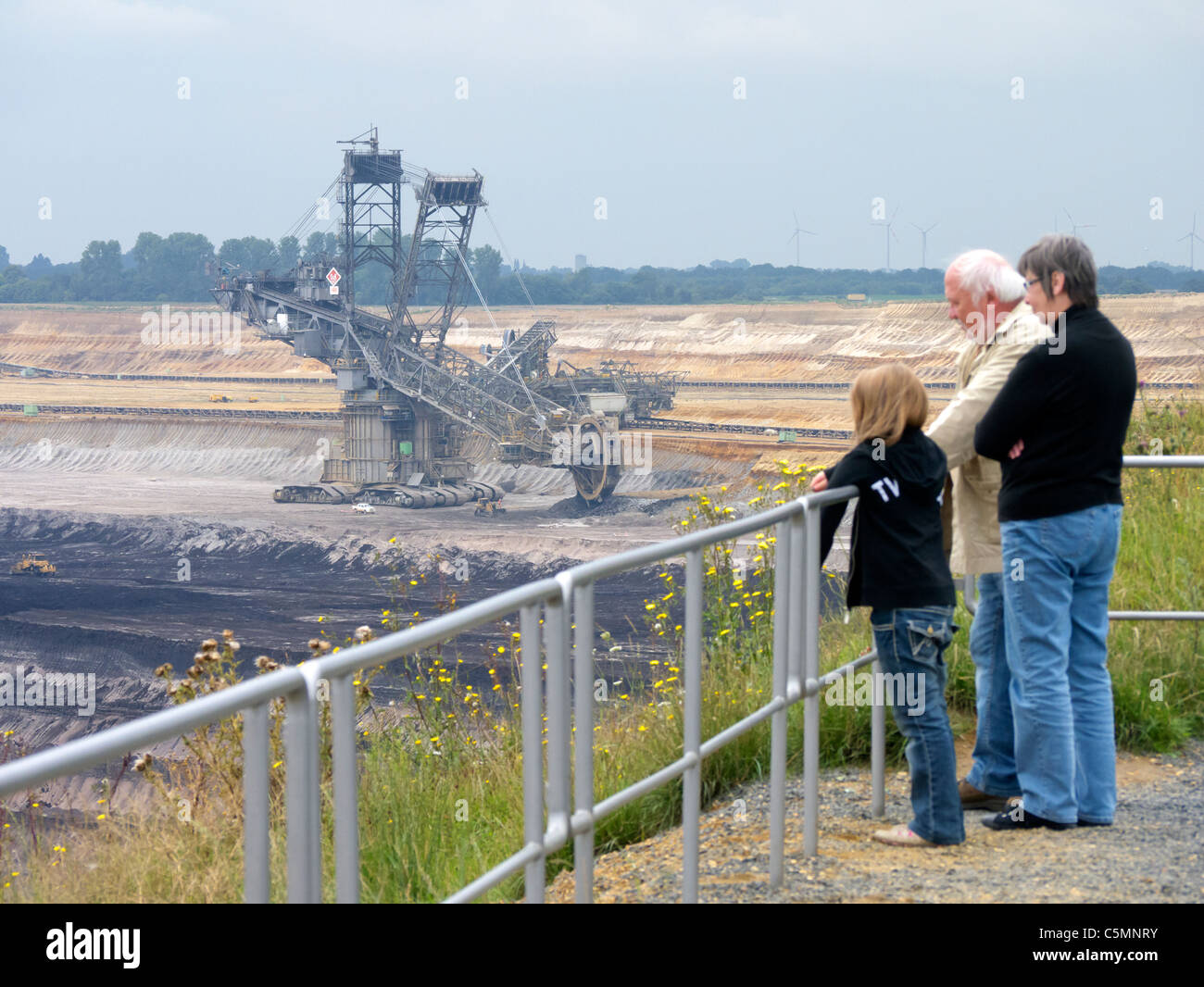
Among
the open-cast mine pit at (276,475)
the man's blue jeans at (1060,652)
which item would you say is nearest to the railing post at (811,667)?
the man's blue jeans at (1060,652)

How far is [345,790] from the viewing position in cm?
203

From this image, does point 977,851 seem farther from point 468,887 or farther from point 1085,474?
point 468,887

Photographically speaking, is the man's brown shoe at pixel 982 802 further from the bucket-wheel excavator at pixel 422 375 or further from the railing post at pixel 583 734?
the bucket-wheel excavator at pixel 422 375

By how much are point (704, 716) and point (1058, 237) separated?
199cm

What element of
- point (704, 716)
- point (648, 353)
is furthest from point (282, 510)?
point (704, 716)

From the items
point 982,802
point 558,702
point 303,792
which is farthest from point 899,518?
point 303,792

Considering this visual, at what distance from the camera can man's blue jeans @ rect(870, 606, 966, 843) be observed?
148 inches

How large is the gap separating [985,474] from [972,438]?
9.2 inches

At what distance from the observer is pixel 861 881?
12.8 feet

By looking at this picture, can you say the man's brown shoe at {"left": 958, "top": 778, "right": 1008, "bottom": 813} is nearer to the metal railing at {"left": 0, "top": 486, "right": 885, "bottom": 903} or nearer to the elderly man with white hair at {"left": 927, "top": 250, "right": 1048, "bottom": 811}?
the elderly man with white hair at {"left": 927, "top": 250, "right": 1048, "bottom": 811}

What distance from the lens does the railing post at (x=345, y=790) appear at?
199 cm

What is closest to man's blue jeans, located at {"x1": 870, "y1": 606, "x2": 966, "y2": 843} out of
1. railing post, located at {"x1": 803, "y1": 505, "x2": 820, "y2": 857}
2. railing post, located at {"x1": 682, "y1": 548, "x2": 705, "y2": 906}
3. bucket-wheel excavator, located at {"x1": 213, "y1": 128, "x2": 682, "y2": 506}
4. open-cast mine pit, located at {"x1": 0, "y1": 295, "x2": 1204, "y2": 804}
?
railing post, located at {"x1": 803, "y1": 505, "x2": 820, "y2": 857}

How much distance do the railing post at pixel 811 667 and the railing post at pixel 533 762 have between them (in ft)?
4.24

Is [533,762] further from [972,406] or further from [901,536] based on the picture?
[972,406]
